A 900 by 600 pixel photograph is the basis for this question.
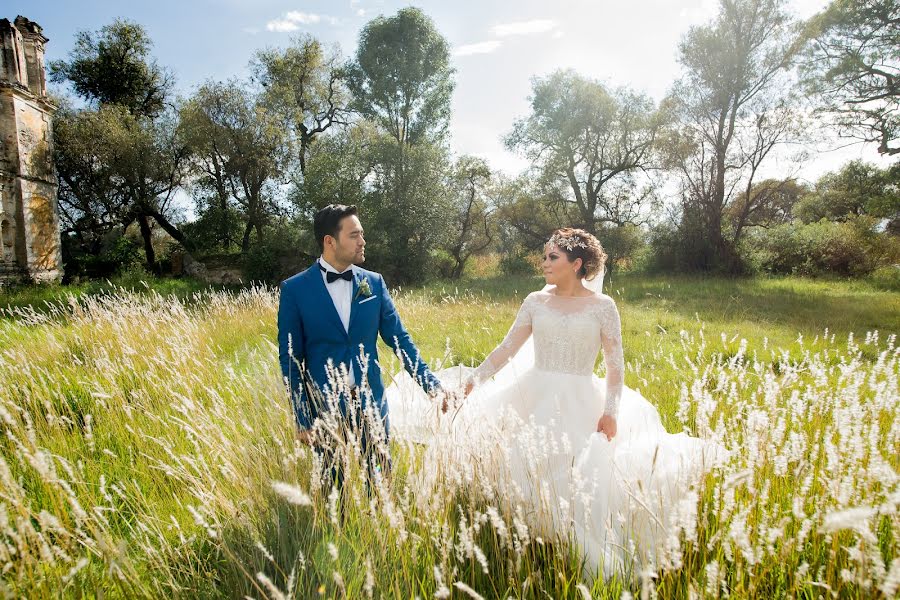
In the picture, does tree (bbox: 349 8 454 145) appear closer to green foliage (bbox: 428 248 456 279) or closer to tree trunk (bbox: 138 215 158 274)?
green foliage (bbox: 428 248 456 279)

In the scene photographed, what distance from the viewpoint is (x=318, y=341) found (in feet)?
10.0

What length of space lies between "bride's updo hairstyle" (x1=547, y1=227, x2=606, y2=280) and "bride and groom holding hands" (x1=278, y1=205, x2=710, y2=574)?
0.01m

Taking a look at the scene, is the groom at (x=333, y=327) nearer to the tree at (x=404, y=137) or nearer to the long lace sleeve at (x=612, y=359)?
the long lace sleeve at (x=612, y=359)

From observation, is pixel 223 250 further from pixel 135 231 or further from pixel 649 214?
pixel 649 214

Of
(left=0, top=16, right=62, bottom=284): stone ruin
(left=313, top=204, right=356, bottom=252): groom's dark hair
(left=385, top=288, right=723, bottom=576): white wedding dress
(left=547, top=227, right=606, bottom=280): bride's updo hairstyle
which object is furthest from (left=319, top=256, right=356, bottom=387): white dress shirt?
(left=0, top=16, right=62, bottom=284): stone ruin

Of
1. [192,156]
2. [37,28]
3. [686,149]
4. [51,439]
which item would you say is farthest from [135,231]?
[686,149]

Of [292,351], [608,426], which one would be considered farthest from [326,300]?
[608,426]

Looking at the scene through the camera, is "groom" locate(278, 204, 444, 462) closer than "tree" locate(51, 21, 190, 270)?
Yes

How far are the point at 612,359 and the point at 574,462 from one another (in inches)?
45.3

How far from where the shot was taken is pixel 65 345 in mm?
5984

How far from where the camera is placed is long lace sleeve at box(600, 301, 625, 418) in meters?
3.11

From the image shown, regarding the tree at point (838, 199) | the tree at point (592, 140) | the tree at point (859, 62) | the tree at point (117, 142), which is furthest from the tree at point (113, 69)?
the tree at point (838, 199)

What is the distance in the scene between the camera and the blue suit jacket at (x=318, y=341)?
2.96 m

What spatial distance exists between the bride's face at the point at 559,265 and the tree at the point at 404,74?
20919 millimetres
